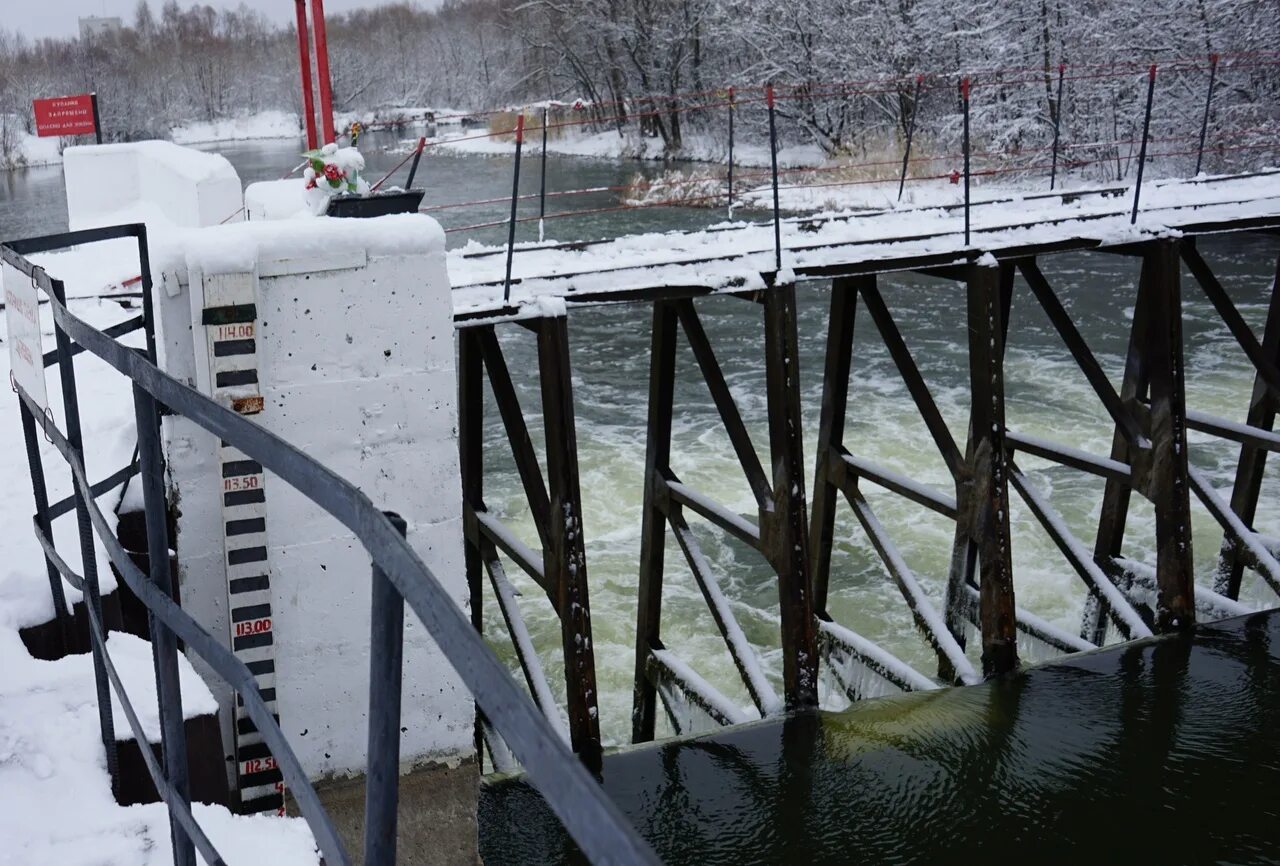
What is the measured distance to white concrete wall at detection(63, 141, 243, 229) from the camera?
39.3 feet

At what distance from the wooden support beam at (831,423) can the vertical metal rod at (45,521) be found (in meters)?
5.15

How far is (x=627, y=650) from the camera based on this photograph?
9352 mm

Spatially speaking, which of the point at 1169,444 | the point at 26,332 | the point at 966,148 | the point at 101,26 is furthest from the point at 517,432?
the point at 101,26

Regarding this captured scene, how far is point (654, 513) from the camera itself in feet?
25.2

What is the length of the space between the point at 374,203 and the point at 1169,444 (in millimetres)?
5621

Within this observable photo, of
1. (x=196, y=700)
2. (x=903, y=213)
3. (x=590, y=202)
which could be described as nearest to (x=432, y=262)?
(x=196, y=700)

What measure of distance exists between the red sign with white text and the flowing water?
4.38m

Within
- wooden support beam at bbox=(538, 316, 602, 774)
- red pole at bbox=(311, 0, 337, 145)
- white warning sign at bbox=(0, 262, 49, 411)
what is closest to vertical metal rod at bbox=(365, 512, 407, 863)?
white warning sign at bbox=(0, 262, 49, 411)

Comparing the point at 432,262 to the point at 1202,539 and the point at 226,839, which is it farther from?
the point at 1202,539

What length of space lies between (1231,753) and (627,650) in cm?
420

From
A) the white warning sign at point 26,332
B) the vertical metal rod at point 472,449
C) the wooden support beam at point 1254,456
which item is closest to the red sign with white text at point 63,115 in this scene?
the vertical metal rod at point 472,449

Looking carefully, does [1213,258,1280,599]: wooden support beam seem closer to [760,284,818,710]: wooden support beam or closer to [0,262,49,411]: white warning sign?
[760,284,818,710]: wooden support beam

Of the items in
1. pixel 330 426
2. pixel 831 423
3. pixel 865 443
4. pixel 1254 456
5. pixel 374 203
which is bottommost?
pixel 865 443

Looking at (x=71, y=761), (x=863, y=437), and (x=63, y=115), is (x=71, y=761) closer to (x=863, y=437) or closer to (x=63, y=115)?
(x=863, y=437)
